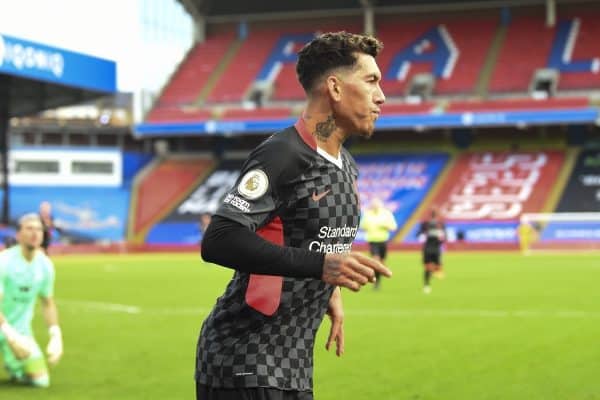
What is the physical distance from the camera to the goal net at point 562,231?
3794 cm

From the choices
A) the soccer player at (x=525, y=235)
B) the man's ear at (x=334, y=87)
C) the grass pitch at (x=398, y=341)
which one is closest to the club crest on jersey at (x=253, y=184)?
the man's ear at (x=334, y=87)

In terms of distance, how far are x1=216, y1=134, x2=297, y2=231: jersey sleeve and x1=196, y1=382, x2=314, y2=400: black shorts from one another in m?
0.68

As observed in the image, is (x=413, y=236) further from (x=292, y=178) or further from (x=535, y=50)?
(x=292, y=178)

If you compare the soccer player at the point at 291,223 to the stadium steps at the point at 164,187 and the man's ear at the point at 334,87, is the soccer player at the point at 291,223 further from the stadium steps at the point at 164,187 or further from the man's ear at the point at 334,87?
the stadium steps at the point at 164,187

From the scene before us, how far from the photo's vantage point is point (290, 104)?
5019cm

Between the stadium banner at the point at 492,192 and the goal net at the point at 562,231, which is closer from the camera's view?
the goal net at the point at 562,231

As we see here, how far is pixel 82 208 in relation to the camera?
50.1 m

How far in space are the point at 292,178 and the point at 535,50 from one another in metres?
47.1

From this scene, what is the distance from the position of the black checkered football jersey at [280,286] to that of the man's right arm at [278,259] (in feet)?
0.43

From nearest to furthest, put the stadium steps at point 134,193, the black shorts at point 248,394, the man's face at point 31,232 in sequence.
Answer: the black shorts at point 248,394 < the man's face at point 31,232 < the stadium steps at point 134,193

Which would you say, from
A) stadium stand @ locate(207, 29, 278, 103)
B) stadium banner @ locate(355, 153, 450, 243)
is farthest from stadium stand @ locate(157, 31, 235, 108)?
stadium banner @ locate(355, 153, 450, 243)

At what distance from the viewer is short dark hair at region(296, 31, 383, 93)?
140 inches

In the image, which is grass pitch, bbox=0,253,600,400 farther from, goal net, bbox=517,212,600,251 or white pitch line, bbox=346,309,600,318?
goal net, bbox=517,212,600,251

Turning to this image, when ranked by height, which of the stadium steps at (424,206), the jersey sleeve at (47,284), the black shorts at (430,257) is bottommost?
the jersey sleeve at (47,284)
